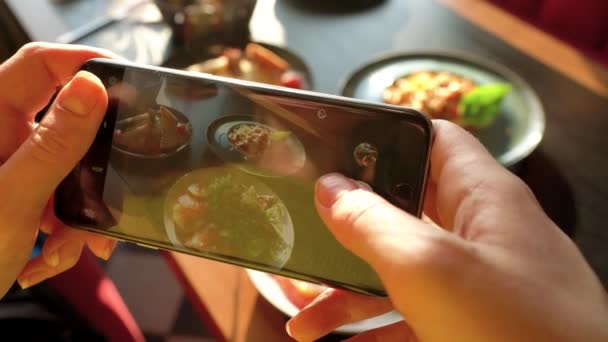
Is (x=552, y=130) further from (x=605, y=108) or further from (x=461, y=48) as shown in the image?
(x=461, y=48)

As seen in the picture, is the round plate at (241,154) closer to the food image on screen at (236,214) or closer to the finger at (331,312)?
the food image on screen at (236,214)

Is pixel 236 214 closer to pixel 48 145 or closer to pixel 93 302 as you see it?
pixel 48 145

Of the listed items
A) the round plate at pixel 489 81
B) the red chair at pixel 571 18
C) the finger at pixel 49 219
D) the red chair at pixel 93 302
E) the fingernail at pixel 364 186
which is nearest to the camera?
the fingernail at pixel 364 186

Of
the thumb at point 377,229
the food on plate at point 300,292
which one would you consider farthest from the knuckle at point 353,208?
the food on plate at point 300,292

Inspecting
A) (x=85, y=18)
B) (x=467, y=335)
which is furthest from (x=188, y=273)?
(x=85, y=18)

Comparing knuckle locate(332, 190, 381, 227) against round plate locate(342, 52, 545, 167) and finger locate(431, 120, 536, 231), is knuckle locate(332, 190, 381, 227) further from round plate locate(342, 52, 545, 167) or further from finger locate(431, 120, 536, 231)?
round plate locate(342, 52, 545, 167)

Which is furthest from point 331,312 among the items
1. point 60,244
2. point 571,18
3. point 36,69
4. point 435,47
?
point 571,18

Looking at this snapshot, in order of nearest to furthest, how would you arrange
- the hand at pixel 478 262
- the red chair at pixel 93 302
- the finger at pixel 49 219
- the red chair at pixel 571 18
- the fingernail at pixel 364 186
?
the hand at pixel 478 262 → the fingernail at pixel 364 186 → the finger at pixel 49 219 → the red chair at pixel 93 302 → the red chair at pixel 571 18
